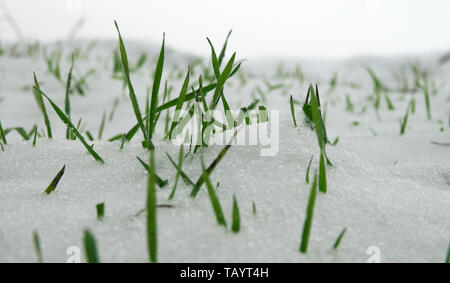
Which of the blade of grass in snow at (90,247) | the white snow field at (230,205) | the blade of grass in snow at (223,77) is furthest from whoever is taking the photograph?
the blade of grass in snow at (223,77)

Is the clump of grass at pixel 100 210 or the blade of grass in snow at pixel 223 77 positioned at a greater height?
the blade of grass in snow at pixel 223 77

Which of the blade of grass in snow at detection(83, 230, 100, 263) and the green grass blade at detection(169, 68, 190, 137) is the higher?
the green grass blade at detection(169, 68, 190, 137)

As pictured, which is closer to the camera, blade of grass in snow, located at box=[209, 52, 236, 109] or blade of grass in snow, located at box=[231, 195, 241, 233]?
blade of grass in snow, located at box=[231, 195, 241, 233]

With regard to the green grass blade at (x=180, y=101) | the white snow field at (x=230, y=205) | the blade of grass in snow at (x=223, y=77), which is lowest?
the white snow field at (x=230, y=205)

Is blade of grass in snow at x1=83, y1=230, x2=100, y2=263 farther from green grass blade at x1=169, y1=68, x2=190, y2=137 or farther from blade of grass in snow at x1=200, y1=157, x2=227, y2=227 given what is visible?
green grass blade at x1=169, y1=68, x2=190, y2=137

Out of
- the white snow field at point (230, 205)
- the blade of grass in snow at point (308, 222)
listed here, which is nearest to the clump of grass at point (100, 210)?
the white snow field at point (230, 205)

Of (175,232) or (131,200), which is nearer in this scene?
(175,232)

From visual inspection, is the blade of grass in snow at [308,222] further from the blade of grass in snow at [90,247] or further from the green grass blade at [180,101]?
the green grass blade at [180,101]

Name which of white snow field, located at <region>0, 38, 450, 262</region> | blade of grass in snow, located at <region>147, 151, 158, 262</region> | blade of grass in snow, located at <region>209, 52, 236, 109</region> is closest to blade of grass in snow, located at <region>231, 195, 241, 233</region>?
white snow field, located at <region>0, 38, 450, 262</region>

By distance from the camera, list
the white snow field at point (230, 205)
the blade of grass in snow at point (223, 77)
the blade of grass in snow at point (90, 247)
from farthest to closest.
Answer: the blade of grass in snow at point (223, 77) → the white snow field at point (230, 205) → the blade of grass in snow at point (90, 247)
